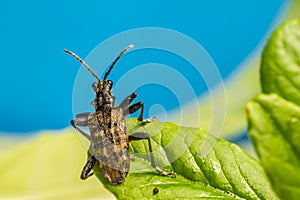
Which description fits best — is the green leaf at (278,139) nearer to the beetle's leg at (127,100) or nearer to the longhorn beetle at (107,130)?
the longhorn beetle at (107,130)

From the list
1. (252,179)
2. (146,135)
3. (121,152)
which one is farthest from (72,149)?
(252,179)

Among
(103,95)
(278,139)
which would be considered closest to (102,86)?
(103,95)

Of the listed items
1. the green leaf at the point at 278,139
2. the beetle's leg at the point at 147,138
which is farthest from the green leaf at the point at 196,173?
the green leaf at the point at 278,139

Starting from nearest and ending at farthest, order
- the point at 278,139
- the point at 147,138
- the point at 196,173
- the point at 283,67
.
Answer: the point at 278,139 → the point at 283,67 → the point at 196,173 → the point at 147,138

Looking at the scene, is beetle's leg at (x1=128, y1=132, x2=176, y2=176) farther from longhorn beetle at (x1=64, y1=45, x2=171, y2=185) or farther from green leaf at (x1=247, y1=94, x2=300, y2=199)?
green leaf at (x1=247, y1=94, x2=300, y2=199)

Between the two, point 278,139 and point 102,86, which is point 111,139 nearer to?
point 102,86

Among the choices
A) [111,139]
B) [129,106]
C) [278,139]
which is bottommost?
[278,139]
